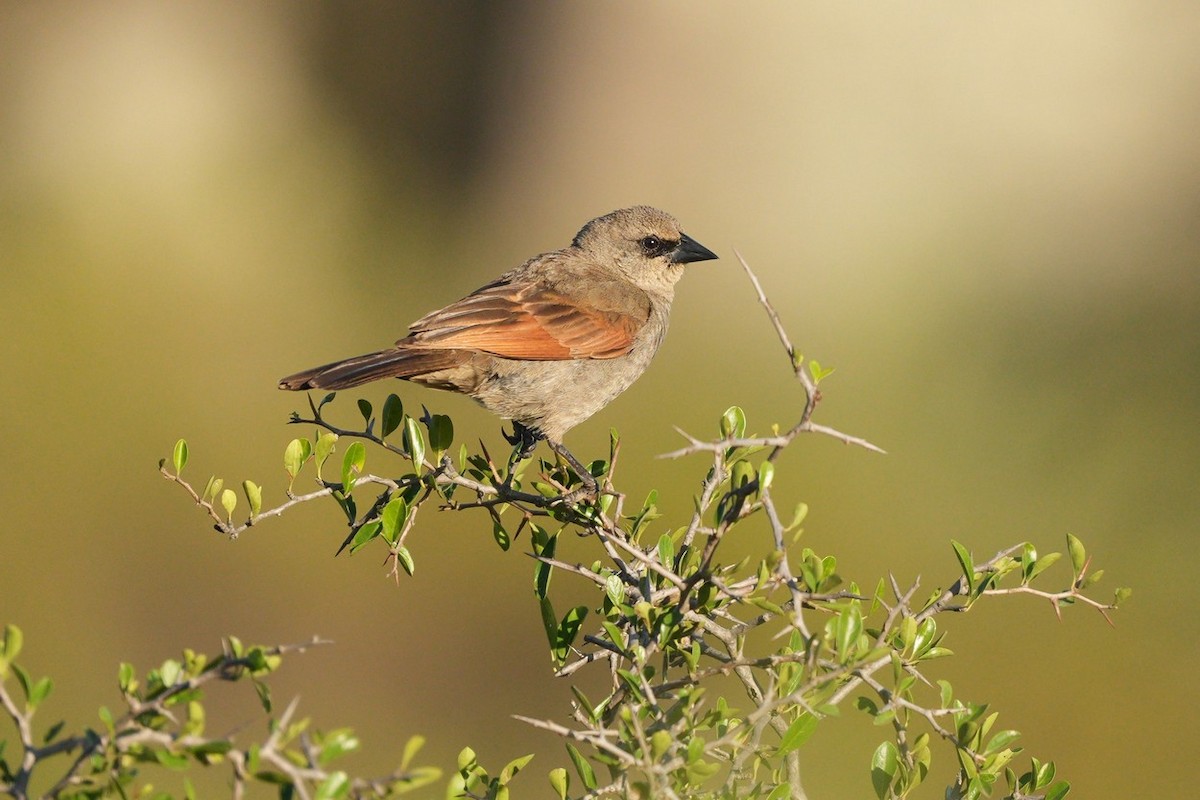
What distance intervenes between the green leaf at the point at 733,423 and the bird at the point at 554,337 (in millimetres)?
633

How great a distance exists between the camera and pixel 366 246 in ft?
34.7

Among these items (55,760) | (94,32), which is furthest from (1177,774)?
(94,32)

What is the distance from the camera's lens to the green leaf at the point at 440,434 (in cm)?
301

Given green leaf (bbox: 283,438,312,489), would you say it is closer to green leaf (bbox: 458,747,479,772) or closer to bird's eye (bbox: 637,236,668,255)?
green leaf (bbox: 458,747,479,772)

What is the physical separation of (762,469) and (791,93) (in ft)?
36.8

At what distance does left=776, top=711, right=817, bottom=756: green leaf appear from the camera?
217 cm

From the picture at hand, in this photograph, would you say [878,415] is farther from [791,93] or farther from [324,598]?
[791,93]

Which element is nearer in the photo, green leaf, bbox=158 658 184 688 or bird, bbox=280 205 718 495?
green leaf, bbox=158 658 184 688

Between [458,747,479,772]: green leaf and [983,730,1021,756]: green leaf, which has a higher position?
[458,747,479,772]: green leaf

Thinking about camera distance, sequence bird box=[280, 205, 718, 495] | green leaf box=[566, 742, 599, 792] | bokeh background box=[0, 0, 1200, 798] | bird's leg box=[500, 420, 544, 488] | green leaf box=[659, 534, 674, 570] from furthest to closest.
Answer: bokeh background box=[0, 0, 1200, 798], bird's leg box=[500, 420, 544, 488], bird box=[280, 205, 718, 495], green leaf box=[659, 534, 674, 570], green leaf box=[566, 742, 599, 792]

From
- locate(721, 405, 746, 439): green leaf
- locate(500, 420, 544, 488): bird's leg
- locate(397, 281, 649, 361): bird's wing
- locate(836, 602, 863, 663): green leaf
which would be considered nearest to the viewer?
locate(836, 602, 863, 663): green leaf

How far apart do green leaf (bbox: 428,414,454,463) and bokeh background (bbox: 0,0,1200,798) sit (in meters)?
3.39

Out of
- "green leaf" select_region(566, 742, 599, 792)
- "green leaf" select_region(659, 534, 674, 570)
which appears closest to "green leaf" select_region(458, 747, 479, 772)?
"green leaf" select_region(566, 742, 599, 792)

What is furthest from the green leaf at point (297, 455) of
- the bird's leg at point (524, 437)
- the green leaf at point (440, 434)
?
the bird's leg at point (524, 437)
